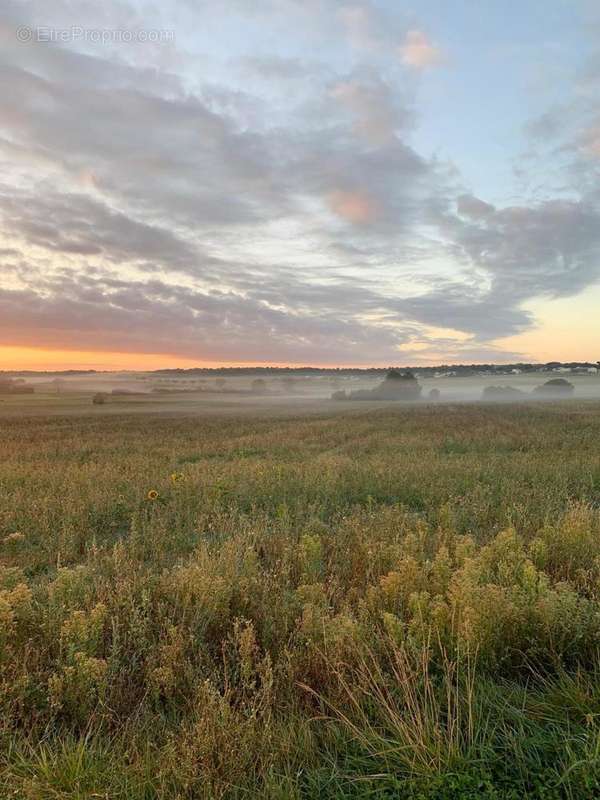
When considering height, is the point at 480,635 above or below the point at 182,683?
above

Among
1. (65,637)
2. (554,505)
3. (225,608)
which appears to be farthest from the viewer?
(554,505)

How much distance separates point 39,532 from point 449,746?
6.48 m

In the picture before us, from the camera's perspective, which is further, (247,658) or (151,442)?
(151,442)

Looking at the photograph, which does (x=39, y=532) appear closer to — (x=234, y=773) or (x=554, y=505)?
(x=234, y=773)

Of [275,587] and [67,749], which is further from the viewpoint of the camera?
[275,587]

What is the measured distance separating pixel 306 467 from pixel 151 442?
30.1ft

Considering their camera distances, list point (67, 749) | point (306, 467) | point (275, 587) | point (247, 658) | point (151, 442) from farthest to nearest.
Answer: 1. point (151, 442)
2. point (306, 467)
3. point (275, 587)
4. point (247, 658)
5. point (67, 749)

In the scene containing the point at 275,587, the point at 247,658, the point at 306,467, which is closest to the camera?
the point at 247,658

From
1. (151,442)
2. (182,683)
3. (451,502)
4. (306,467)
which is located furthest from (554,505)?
(151,442)

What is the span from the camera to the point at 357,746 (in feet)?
8.37

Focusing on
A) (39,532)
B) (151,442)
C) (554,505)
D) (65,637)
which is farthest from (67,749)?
(151,442)

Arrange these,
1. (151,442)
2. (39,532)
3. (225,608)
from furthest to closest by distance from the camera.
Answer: (151,442) → (39,532) → (225,608)

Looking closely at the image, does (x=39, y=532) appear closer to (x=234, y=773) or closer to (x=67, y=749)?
(x=67, y=749)

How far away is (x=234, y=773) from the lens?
2363 millimetres
